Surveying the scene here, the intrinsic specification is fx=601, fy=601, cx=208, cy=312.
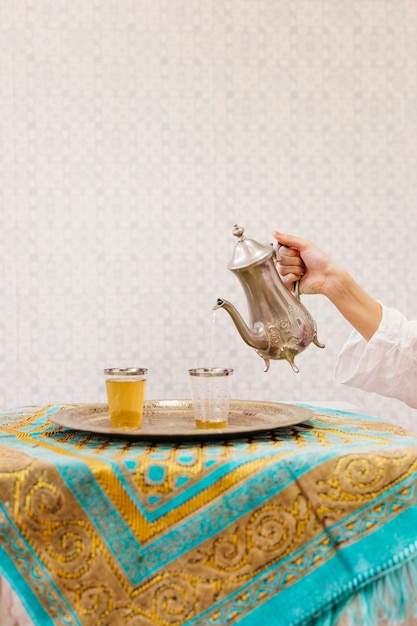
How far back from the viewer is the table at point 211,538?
70cm

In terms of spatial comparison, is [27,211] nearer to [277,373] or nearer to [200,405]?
[277,373]

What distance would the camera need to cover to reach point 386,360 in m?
1.29

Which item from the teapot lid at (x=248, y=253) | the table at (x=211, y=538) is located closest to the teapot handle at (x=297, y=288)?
the teapot lid at (x=248, y=253)

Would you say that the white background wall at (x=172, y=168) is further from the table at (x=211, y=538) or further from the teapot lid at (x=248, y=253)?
the table at (x=211, y=538)

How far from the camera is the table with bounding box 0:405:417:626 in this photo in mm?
699

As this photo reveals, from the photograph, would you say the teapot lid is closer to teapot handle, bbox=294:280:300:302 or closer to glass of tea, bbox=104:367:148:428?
teapot handle, bbox=294:280:300:302

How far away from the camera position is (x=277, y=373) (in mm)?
2180

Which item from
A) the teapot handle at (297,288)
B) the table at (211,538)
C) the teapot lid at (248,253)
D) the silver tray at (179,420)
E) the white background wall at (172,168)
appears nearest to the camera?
the table at (211,538)

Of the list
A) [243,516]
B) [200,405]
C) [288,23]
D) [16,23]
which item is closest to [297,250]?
[200,405]

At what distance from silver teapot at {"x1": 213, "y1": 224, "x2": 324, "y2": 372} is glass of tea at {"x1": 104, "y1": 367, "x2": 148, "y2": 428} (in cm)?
23

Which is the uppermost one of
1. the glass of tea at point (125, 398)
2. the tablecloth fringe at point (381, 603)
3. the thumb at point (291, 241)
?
the thumb at point (291, 241)

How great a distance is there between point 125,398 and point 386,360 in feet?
2.06

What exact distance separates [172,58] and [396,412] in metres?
1.52

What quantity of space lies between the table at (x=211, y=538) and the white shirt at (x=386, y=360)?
557 mm
